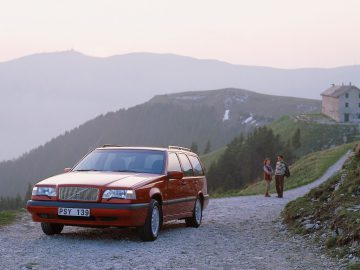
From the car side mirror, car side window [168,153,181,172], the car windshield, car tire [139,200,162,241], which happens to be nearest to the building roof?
car side window [168,153,181,172]

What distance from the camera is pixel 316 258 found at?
9656mm

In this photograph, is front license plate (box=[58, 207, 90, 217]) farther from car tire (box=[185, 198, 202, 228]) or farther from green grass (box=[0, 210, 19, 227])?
car tire (box=[185, 198, 202, 228])

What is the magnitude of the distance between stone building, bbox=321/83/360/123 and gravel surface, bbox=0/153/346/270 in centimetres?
10322

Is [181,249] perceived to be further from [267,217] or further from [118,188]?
[267,217]

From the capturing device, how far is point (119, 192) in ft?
34.6

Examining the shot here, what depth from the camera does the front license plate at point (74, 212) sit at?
10.4m

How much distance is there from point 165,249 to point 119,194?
1.17 meters

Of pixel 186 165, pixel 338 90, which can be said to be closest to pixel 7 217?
pixel 186 165

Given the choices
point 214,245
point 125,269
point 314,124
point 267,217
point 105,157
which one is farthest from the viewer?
point 314,124

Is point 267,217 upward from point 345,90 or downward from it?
downward

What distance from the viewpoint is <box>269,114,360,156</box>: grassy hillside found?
314 ft

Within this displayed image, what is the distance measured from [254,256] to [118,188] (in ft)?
8.04

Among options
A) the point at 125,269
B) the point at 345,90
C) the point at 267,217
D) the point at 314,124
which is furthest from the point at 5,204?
the point at 125,269

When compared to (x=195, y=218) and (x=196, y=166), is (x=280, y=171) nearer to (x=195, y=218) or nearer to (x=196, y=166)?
(x=196, y=166)
